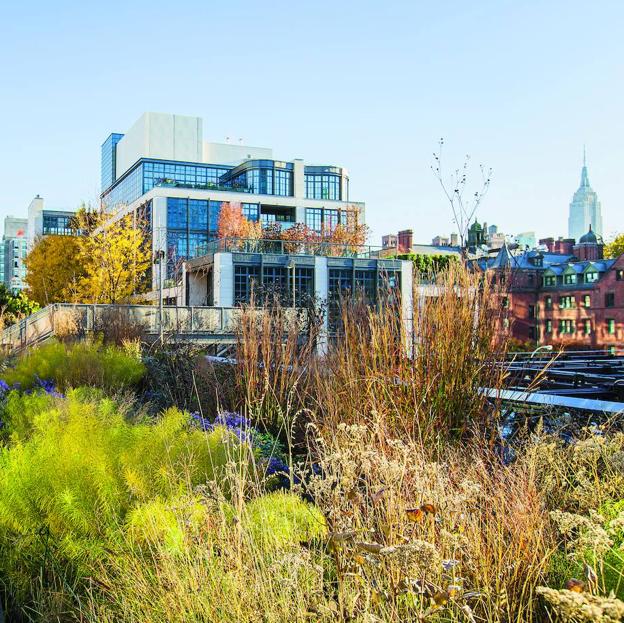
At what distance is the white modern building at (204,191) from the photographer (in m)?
47.3

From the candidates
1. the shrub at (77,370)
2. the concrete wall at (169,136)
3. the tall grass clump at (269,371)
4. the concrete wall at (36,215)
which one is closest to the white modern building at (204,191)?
the concrete wall at (169,136)

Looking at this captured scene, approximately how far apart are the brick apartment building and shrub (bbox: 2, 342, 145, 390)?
40.4m

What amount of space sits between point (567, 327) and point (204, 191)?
1112 inches

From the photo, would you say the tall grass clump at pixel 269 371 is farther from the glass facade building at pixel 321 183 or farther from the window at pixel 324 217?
the glass facade building at pixel 321 183

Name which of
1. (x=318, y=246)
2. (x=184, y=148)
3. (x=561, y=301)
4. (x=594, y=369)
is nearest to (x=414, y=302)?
(x=594, y=369)

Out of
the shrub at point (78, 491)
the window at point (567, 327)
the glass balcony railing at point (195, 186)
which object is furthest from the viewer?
the window at point (567, 327)

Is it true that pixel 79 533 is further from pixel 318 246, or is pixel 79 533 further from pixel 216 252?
pixel 318 246

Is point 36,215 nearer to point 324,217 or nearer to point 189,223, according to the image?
point 189,223

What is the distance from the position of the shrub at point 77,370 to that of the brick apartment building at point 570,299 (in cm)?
4041

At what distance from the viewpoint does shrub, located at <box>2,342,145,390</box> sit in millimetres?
8070

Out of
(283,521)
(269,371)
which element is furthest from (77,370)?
(283,521)

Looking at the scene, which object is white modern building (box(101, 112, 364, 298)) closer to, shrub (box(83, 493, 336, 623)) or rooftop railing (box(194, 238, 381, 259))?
rooftop railing (box(194, 238, 381, 259))

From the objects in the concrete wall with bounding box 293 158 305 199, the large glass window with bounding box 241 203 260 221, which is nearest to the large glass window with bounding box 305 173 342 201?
the concrete wall with bounding box 293 158 305 199

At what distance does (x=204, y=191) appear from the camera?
160ft
